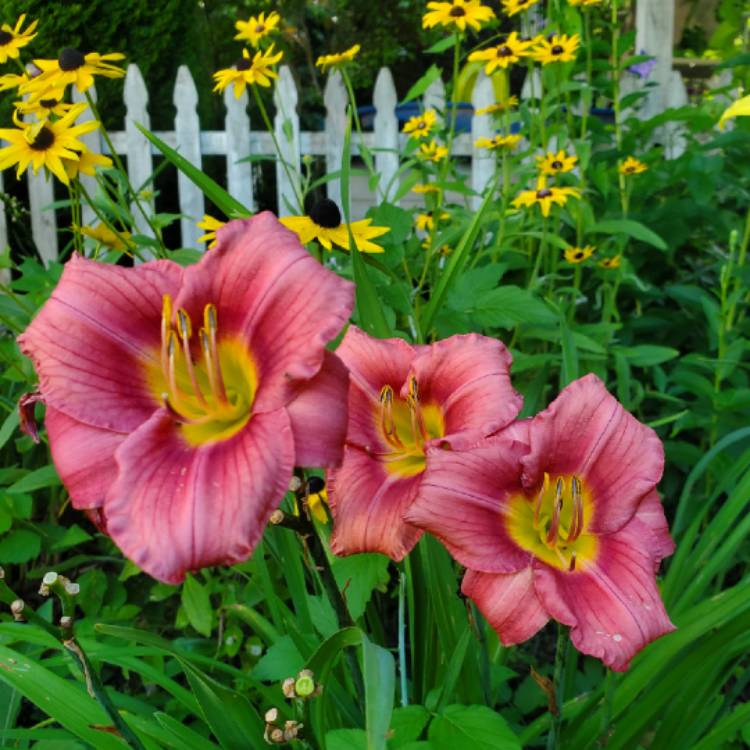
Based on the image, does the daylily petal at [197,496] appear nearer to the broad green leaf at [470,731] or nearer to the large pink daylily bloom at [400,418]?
the large pink daylily bloom at [400,418]

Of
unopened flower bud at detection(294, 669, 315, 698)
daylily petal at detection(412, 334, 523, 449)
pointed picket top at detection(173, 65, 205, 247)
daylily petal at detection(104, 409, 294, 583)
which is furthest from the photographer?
pointed picket top at detection(173, 65, 205, 247)

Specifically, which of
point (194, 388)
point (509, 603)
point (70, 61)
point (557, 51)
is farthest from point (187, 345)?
point (557, 51)

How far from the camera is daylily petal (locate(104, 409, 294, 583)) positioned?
491 millimetres

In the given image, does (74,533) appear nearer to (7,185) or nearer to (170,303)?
(170,303)

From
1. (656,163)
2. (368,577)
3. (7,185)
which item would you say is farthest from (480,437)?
(7,185)

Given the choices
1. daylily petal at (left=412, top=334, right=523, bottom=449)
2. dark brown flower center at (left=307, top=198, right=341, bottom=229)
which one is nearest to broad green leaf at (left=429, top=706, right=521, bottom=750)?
daylily petal at (left=412, top=334, right=523, bottom=449)

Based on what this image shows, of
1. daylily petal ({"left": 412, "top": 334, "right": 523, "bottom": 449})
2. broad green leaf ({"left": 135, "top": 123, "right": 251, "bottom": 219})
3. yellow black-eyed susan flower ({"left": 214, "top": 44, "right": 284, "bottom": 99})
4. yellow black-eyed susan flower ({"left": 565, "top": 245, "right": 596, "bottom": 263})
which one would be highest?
yellow black-eyed susan flower ({"left": 214, "top": 44, "right": 284, "bottom": 99})

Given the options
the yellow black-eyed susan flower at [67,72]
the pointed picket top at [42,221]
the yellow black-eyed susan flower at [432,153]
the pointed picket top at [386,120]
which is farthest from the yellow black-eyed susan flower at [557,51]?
the pointed picket top at [42,221]

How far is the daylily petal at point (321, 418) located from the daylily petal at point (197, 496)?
1 cm

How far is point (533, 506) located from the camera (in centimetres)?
71

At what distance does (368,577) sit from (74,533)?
3.52 ft

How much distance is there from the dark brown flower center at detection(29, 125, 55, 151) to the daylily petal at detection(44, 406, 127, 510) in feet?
3.65

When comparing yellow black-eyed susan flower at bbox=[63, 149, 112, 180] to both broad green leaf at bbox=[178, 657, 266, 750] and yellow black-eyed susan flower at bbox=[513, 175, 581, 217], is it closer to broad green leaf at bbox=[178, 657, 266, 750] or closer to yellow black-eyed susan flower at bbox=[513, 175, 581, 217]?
yellow black-eyed susan flower at bbox=[513, 175, 581, 217]

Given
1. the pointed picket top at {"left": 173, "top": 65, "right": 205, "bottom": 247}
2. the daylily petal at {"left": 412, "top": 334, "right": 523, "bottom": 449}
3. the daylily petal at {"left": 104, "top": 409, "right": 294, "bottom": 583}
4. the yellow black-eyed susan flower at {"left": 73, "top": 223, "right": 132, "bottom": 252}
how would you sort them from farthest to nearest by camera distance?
1. the pointed picket top at {"left": 173, "top": 65, "right": 205, "bottom": 247}
2. the yellow black-eyed susan flower at {"left": 73, "top": 223, "right": 132, "bottom": 252}
3. the daylily petal at {"left": 412, "top": 334, "right": 523, "bottom": 449}
4. the daylily petal at {"left": 104, "top": 409, "right": 294, "bottom": 583}
